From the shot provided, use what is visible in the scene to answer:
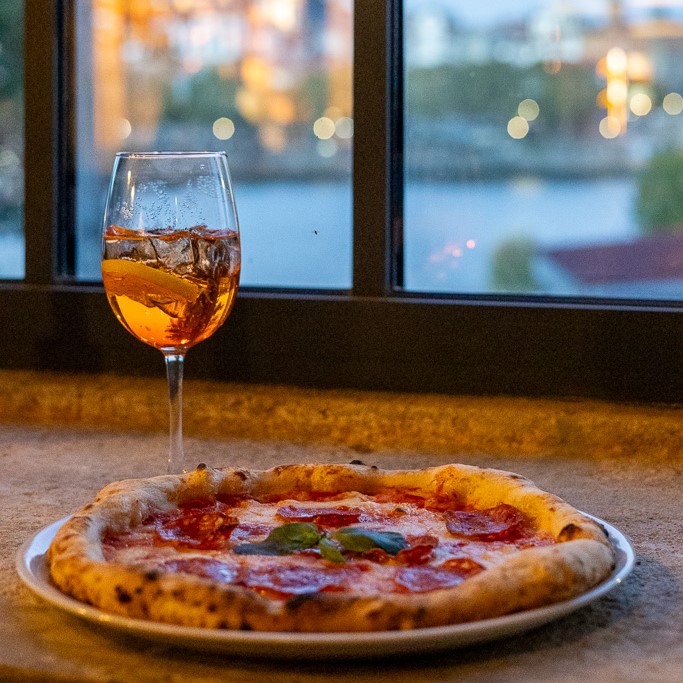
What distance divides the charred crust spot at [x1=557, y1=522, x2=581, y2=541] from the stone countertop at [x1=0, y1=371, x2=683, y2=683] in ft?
0.23

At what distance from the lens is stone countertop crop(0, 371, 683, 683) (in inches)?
38.2

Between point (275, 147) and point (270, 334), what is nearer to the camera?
point (270, 334)

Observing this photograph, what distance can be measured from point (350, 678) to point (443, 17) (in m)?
1.58

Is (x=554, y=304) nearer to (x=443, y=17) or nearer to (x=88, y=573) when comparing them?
(x=443, y=17)

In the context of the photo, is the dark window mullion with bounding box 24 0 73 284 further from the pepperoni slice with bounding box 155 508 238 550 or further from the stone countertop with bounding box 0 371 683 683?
the pepperoni slice with bounding box 155 508 238 550

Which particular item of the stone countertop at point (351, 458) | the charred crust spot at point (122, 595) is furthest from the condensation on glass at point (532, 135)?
the charred crust spot at point (122, 595)

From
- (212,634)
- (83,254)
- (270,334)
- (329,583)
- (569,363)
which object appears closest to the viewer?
(212,634)

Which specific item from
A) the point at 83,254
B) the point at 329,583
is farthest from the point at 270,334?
the point at 329,583

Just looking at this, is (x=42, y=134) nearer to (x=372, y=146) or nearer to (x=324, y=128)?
(x=324, y=128)

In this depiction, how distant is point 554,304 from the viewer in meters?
2.03

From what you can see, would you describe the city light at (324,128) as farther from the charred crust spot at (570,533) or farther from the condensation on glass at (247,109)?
the charred crust spot at (570,533)

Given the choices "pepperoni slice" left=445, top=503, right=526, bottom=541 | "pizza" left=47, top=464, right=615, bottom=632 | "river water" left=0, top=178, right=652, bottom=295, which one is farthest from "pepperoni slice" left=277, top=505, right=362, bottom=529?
"river water" left=0, top=178, right=652, bottom=295

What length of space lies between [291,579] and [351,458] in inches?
34.5

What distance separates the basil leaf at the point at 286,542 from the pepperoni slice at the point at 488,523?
169mm
